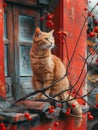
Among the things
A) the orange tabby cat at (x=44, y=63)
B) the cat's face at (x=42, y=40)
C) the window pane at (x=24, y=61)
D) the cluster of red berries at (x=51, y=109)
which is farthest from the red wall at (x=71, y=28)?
the cluster of red berries at (x=51, y=109)

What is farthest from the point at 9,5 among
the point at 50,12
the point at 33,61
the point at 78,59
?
the point at 78,59

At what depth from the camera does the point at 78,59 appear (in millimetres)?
5883

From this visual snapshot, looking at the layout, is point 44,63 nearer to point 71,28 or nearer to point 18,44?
point 18,44

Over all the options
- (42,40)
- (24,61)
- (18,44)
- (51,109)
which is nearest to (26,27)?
(18,44)

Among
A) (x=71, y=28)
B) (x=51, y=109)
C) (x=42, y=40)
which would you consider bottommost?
(x=51, y=109)

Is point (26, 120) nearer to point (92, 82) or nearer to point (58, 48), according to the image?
point (58, 48)

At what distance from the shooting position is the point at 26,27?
18.4 ft

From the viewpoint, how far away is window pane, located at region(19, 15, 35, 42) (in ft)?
18.1

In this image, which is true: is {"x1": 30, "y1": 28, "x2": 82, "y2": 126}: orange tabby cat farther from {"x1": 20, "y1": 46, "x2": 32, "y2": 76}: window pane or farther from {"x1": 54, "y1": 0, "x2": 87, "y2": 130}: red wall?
{"x1": 54, "y1": 0, "x2": 87, "y2": 130}: red wall

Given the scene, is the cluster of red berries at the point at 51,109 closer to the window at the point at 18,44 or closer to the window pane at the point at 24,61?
the window at the point at 18,44

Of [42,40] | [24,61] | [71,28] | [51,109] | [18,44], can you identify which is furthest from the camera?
[71,28]

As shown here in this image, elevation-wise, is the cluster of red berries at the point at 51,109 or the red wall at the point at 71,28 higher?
the red wall at the point at 71,28

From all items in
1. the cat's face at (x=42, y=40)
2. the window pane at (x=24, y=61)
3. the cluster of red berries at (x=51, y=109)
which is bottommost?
the cluster of red berries at (x=51, y=109)

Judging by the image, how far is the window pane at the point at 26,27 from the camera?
18.1ft
